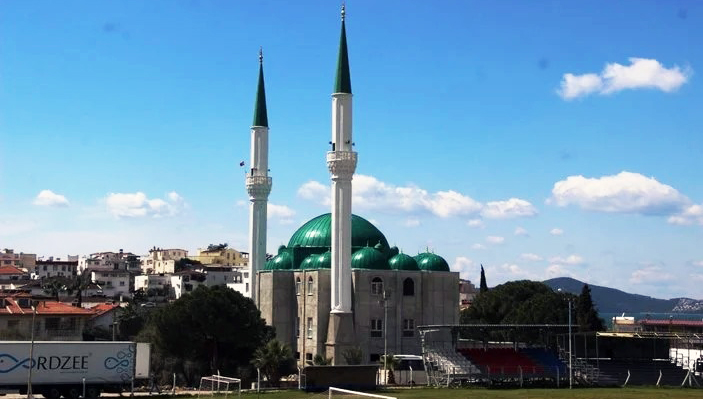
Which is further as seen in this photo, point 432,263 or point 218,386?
point 432,263

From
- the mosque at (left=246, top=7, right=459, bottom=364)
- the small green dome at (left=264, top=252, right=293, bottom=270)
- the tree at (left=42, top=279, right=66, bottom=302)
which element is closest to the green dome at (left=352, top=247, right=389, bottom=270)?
the mosque at (left=246, top=7, right=459, bottom=364)

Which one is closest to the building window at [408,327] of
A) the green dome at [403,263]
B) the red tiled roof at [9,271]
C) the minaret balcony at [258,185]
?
the green dome at [403,263]

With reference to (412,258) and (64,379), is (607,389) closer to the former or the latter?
(412,258)

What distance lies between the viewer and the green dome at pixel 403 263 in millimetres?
76312

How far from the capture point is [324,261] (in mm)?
75812

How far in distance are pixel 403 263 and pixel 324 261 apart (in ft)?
22.0

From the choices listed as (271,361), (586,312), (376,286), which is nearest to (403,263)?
(376,286)

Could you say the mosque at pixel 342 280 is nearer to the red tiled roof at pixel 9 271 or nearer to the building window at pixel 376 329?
the building window at pixel 376 329

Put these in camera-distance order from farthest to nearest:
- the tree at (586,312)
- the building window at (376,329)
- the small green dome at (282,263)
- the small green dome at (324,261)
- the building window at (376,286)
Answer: the tree at (586,312) → the small green dome at (282,263) → the small green dome at (324,261) → the building window at (376,286) → the building window at (376,329)

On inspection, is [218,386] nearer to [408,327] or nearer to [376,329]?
[376,329]

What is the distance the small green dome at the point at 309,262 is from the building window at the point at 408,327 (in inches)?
359

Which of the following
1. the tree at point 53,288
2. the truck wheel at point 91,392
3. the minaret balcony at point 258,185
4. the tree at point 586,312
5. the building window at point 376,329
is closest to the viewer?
the truck wheel at point 91,392

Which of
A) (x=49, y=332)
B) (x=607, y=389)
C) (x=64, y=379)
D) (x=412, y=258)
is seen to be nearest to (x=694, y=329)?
(x=412, y=258)

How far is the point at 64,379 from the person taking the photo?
45.9 metres
